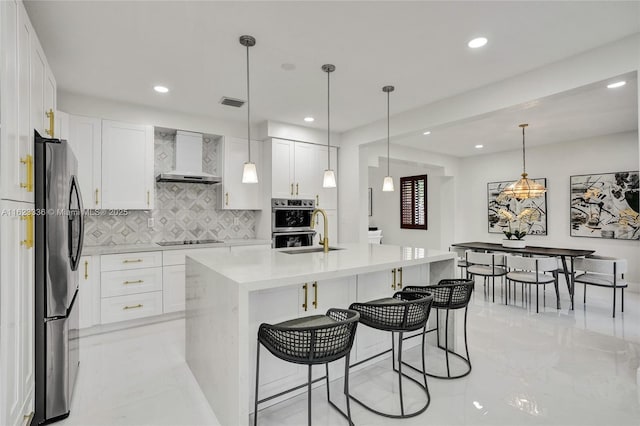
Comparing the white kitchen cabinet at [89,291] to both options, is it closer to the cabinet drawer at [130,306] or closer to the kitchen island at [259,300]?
the cabinet drawer at [130,306]

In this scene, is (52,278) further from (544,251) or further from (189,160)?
(544,251)

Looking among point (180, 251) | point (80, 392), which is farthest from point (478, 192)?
point (80, 392)

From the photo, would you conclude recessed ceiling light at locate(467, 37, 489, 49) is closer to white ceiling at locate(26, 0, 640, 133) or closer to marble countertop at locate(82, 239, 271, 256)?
white ceiling at locate(26, 0, 640, 133)

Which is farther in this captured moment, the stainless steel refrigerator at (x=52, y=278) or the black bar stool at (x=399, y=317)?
the black bar stool at (x=399, y=317)

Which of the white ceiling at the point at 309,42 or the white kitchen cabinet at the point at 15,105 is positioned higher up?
the white ceiling at the point at 309,42

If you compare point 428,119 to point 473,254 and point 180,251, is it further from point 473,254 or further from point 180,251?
point 180,251

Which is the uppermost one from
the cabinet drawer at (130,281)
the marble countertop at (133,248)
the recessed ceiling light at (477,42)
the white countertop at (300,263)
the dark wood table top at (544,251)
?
the recessed ceiling light at (477,42)

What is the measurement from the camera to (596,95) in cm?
367

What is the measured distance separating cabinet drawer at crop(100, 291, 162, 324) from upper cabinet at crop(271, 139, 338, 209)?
1.95 metres

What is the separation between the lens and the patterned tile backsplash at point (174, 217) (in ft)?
13.3

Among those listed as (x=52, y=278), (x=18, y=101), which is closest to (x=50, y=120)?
(x=18, y=101)

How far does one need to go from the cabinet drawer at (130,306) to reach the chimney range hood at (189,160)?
142 cm

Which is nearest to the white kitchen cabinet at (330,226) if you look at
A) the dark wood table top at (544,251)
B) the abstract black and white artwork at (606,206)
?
the dark wood table top at (544,251)

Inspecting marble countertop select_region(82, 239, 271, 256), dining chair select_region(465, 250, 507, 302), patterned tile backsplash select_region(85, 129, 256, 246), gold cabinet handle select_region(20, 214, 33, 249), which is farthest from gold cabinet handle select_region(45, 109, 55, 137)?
dining chair select_region(465, 250, 507, 302)
